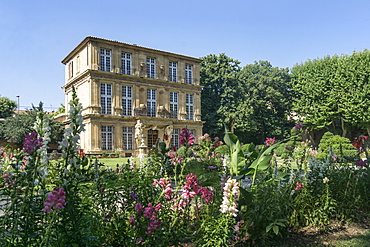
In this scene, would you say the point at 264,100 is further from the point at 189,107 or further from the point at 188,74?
the point at 188,74

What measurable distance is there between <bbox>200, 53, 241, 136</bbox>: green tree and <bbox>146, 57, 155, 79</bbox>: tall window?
7.43 m

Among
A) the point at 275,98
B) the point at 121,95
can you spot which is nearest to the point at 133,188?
the point at 121,95

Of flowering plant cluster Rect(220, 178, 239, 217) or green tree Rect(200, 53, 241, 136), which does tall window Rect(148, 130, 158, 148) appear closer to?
green tree Rect(200, 53, 241, 136)

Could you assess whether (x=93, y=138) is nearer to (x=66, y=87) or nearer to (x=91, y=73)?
(x=91, y=73)

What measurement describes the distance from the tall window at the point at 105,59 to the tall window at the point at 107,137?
580cm

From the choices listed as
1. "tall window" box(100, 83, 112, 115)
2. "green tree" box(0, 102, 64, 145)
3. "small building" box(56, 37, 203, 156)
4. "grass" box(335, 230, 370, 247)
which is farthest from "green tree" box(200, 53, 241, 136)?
"grass" box(335, 230, 370, 247)

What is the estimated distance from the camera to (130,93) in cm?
2873

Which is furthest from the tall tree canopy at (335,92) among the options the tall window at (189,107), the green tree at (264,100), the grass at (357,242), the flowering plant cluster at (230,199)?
the flowering plant cluster at (230,199)

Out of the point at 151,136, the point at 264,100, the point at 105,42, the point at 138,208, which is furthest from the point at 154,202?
the point at 264,100

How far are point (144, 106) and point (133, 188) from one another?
25962mm

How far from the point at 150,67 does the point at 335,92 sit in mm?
20196

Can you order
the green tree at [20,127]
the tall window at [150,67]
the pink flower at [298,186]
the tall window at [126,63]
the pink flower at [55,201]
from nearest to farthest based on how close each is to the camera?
the pink flower at [55,201], the pink flower at [298,186], the green tree at [20,127], the tall window at [126,63], the tall window at [150,67]

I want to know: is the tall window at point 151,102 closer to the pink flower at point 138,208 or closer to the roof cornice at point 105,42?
the roof cornice at point 105,42

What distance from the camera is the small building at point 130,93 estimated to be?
2631 cm
